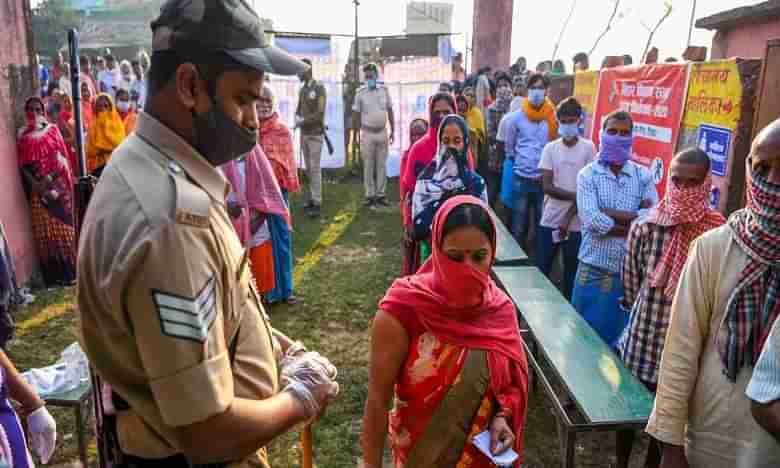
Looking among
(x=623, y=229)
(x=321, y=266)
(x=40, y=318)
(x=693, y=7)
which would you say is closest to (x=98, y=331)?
(x=623, y=229)

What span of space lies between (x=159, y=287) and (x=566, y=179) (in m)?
4.88

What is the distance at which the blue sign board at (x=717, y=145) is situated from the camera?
449cm

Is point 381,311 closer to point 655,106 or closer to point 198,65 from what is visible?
point 198,65

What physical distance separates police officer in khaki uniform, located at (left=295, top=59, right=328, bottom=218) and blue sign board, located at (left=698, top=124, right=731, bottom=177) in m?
6.25

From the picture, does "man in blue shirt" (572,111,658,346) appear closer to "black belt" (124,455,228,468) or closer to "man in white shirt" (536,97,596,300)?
"man in white shirt" (536,97,596,300)

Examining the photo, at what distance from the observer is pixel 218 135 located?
137cm

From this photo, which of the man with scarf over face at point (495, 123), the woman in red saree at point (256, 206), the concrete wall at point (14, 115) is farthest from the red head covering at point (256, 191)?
the man with scarf over face at point (495, 123)

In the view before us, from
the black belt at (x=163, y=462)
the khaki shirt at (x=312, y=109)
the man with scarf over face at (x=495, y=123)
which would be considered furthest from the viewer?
the khaki shirt at (x=312, y=109)

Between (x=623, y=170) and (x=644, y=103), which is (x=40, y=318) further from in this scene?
(x=644, y=103)

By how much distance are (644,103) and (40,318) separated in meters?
6.27

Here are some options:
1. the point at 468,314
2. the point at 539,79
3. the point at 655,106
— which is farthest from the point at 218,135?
the point at 539,79

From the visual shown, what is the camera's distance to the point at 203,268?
47.8 inches

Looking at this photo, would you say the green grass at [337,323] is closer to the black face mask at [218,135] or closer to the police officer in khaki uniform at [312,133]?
the police officer in khaki uniform at [312,133]

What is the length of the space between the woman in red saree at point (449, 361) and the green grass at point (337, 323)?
160cm
